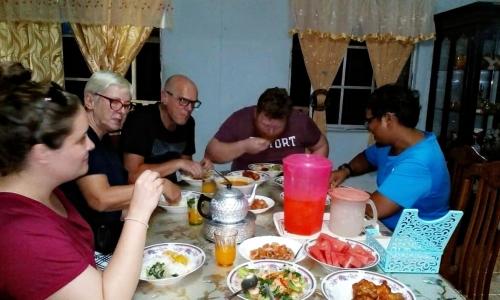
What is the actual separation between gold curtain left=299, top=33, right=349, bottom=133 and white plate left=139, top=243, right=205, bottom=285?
251 cm

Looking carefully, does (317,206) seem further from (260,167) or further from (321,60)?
(321,60)

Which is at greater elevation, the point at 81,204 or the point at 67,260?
the point at 67,260

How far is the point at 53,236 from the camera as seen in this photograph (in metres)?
0.80

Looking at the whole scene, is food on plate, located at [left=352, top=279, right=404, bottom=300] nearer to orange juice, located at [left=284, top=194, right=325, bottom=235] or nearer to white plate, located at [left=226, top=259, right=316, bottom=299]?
white plate, located at [left=226, top=259, right=316, bottom=299]

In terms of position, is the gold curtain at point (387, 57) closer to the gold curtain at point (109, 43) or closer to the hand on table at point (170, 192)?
the gold curtain at point (109, 43)

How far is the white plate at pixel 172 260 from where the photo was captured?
44.5 inches

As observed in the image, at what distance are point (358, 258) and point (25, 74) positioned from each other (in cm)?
104

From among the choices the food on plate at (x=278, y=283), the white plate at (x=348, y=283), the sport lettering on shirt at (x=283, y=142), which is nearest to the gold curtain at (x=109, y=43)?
the sport lettering on shirt at (x=283, y=142)

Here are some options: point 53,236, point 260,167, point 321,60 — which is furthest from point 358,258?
point 321,60

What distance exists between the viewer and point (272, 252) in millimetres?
1254

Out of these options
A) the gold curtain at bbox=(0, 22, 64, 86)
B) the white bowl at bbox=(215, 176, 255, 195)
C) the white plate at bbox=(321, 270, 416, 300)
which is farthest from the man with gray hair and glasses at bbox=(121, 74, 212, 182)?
the gold curtain at bbox=(0, 22, 64, 86)

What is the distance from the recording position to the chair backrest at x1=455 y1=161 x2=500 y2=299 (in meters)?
1.43

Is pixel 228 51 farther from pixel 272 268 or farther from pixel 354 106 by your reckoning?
pixel 272 268

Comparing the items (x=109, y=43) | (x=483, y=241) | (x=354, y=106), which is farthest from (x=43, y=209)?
(x=354, y=106)
